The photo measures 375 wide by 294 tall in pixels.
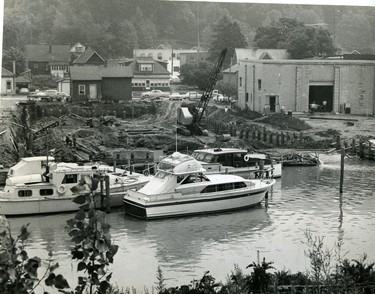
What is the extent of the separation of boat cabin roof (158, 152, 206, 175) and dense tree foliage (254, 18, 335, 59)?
4.32 ft

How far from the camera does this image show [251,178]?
8.28 metres

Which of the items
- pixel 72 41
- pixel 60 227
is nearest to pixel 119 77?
pixel 72 41

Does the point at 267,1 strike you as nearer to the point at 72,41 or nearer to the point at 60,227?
the point at 72,41

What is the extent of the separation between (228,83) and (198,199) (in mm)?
1350

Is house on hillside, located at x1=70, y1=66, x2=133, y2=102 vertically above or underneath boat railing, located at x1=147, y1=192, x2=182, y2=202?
above

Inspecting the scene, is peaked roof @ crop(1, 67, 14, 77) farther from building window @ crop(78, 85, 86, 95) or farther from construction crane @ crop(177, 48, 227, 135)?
construction crane @ crop(177, 48, 227, 135)

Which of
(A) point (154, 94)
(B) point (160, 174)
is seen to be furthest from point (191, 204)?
(A) point (154, 94)

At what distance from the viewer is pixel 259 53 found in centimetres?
690

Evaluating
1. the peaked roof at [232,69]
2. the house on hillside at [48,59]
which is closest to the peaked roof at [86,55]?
the house on hillside at [48,59]

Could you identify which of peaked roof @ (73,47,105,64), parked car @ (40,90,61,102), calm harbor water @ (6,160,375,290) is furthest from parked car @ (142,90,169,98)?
calm harbor water @ (6,160,375,290)

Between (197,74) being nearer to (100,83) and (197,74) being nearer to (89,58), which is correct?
(100,83)

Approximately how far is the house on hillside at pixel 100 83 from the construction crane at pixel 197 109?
0.51 m

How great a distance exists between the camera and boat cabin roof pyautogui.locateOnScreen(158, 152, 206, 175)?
7.26 m

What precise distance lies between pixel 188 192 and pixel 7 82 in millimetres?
2411
